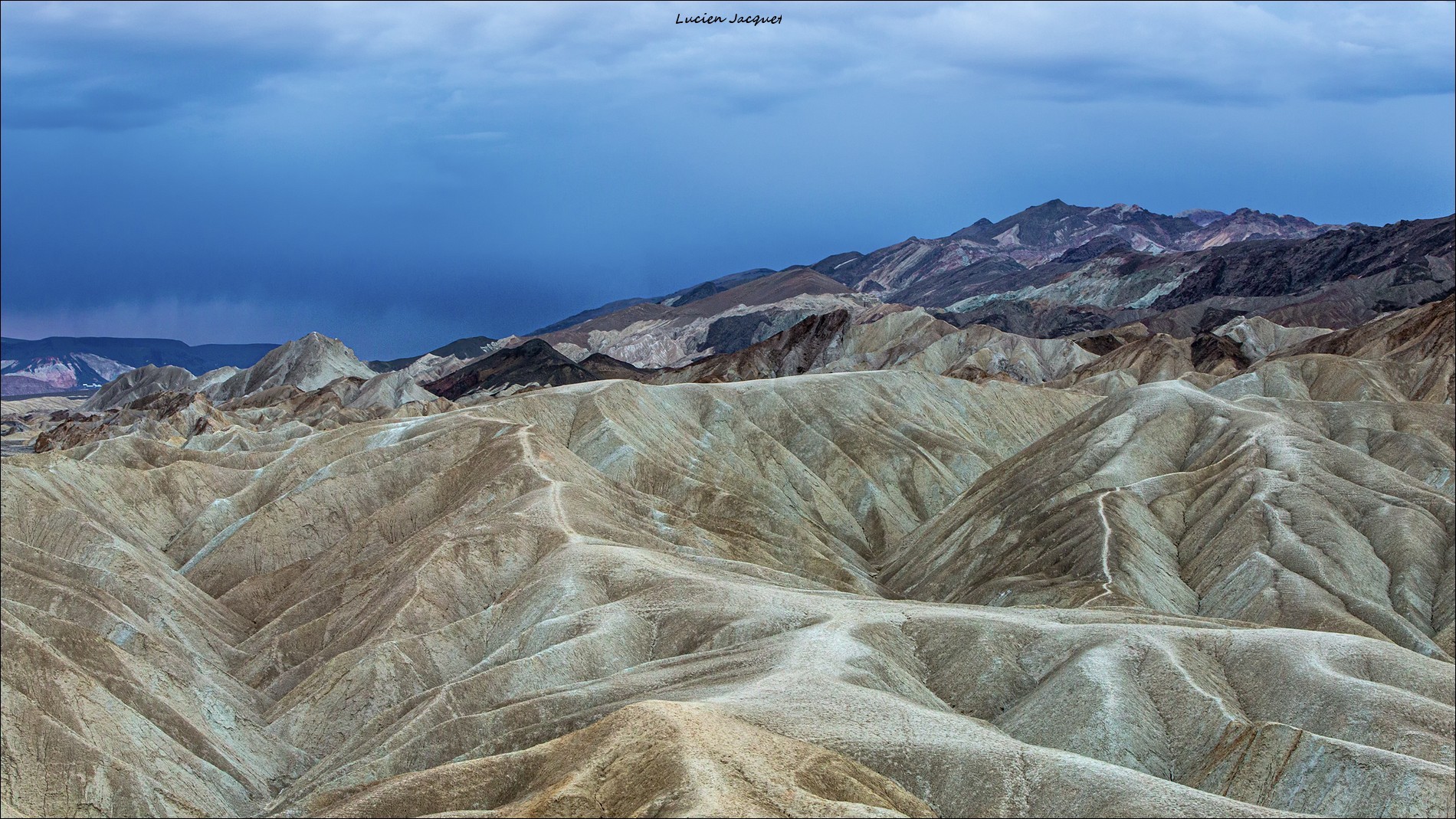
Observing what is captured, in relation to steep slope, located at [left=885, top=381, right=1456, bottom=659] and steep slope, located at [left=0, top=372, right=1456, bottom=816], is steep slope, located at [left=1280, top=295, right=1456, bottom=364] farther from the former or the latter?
steep slope, located at [left=0, top=372, right=1456, bottom=816]

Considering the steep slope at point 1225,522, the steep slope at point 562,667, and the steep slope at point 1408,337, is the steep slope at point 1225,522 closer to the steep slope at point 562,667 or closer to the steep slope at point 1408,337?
the steep slope at point 562,667

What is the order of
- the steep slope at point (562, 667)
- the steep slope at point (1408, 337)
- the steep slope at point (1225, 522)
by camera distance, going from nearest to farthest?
the steep slope at point (562, 667)
the steep slope at point (1225, 522)
the steep slope at point (1408, 337)

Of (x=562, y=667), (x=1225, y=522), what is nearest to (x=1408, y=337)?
(x=1225, y=522)

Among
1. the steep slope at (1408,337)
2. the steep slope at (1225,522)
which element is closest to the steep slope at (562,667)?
the steep slope at (1225,522)

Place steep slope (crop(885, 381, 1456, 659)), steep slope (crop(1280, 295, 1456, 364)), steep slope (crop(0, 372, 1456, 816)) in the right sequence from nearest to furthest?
steep slope (crop(0, 372, 1456, 816)), steep slope (crop(885, 381, 1456, 659)), steep slope (crop(1280, 295, 1456, 364))

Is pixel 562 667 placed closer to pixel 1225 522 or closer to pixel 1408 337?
pixel 1225 522

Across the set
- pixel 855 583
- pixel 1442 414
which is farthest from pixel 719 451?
pixel 1442 414

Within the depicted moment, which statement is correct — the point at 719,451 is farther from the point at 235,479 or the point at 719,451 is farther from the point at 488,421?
the point at 235,479

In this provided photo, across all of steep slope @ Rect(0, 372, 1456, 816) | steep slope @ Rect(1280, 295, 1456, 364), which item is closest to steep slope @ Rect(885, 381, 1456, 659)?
steep slope @ Rect(0, 372, 1456, 816)

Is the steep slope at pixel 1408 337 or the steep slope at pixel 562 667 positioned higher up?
the steep slope at pixel 562 667

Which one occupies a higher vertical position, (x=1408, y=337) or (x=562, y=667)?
(x=562, y=667)

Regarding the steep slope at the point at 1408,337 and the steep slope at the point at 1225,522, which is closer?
the steep slope at the point at 1225,522
